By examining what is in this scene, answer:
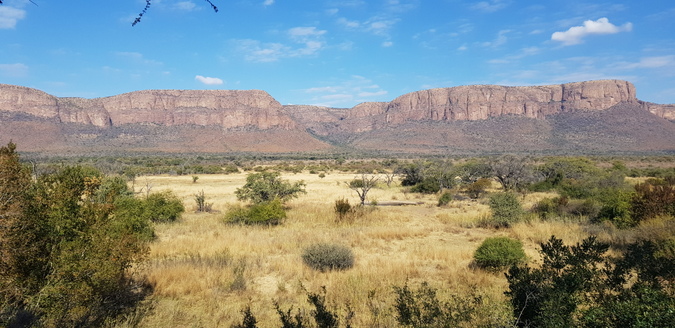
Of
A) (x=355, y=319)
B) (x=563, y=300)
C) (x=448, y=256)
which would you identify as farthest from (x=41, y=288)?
(x=448, y=256)

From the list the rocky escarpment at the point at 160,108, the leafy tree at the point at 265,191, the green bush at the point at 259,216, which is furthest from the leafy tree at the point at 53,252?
the rocky escarpment at the point at 160,108

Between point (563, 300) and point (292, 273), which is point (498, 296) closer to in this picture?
point (563, 300)

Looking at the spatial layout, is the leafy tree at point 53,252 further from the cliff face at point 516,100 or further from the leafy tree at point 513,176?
the cliff face at point 516,100

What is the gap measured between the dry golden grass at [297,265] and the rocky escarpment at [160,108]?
525 ft

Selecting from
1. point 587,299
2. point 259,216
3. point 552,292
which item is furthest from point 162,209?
point 587,299

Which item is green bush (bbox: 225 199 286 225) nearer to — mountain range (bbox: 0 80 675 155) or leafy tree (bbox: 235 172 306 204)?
→ leafy tree (bbox: 235 172 306 204)

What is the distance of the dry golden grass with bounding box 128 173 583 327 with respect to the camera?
6910 millimetres

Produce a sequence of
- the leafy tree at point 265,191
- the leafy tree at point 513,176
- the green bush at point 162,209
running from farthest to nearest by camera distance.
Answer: the leafy tree at point 513,176
the leafy tree at point 265,191
the green bush at point 162,209

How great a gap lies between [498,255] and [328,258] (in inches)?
181

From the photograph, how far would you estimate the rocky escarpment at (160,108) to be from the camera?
138 metres

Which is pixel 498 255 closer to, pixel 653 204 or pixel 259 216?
pixel 653 204

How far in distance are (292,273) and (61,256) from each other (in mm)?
5288

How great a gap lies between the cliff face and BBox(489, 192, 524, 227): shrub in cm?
16367

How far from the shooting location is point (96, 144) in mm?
123375
